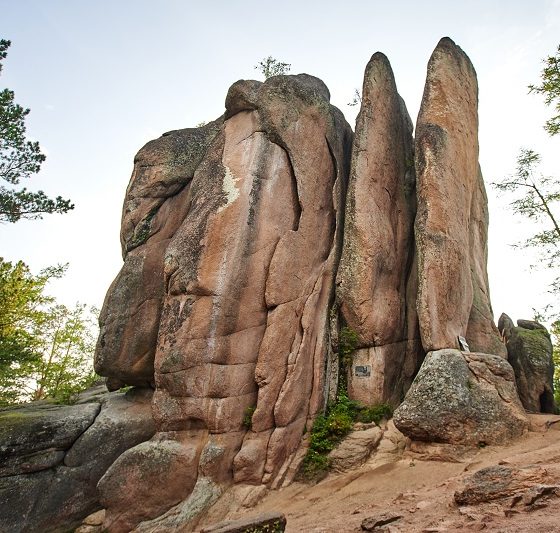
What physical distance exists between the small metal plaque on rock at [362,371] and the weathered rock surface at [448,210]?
1937mm

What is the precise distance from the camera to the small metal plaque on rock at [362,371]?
12125mm

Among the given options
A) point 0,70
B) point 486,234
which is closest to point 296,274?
point 486,234

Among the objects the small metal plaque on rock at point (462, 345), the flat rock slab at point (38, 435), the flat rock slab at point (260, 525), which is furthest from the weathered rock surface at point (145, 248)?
the small metal plaque on rock at point (462, 345)

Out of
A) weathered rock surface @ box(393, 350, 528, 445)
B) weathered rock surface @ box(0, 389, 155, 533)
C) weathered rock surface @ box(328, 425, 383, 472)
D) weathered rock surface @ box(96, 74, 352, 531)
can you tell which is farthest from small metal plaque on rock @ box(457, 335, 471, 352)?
weathered rock surface @ box(0, 389, 155, 533)

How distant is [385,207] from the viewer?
14258 millimetres

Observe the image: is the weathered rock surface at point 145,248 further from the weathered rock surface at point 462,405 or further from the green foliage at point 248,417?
the weathered rock surface at point 462,405

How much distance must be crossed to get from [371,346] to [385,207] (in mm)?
5083

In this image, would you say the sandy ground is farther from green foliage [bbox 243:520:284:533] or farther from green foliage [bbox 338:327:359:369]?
green foliage [bbox 338:327:359:369]

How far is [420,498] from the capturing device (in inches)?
259

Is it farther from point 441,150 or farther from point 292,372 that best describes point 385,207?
point 292,372

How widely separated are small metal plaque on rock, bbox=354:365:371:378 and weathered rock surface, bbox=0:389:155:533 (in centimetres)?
661

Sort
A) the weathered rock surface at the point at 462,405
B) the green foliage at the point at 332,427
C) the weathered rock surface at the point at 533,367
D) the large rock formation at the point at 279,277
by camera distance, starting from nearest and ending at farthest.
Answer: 1. the weathered rock surface at the point at 462,405
2. the green foliage at the point at 332,427
3. the large rock formation at the point at 279,277
4. the weathered rock surface at the point at 533,367

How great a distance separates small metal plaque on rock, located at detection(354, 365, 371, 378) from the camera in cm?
1212

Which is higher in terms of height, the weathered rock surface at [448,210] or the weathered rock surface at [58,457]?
the weathered rock surface at [448,210]
